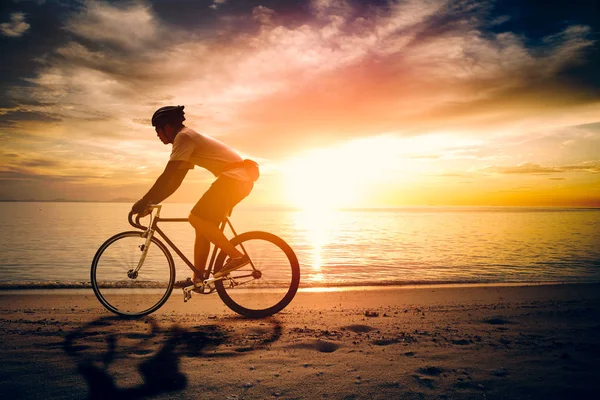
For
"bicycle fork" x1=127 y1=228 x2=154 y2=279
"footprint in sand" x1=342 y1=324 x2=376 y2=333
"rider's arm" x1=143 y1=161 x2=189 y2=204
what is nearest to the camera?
"footprint in sand" x1=342 y1=324 x2=376 y2=333

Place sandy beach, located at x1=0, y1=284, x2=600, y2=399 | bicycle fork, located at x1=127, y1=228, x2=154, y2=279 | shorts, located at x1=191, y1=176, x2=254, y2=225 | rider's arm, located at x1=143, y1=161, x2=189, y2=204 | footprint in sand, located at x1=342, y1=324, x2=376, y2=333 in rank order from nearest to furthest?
sandy beach, located at x1=0, y1=284, x2=600, y2=399 < footprint in sand, located at x1=342, y1=324, x2=376, y2=333 < rider's arm, located at x1=143, y1=161, x2=189, y2=204 < shorts, located at x1=191, y1=176, x2=254, y2=225 < bicycle fork, located at x1=127, y1=228, x2=154, y2=279

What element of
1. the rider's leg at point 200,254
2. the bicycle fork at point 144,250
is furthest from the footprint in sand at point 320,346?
the bicycle fork at point 144,250

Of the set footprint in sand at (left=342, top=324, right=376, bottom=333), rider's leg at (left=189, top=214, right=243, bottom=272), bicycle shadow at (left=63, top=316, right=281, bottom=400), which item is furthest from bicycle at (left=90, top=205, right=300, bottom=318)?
footprint in sand at (left=342, top=324, right=376, bottom=333)

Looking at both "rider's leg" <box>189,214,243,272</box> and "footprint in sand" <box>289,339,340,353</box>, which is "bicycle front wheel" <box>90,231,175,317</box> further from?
"footprint in sand" <box>289,339,340,353</box>

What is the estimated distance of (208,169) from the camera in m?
5.39

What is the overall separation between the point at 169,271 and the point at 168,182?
52.2 inches

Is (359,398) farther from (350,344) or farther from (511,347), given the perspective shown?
(511,347)

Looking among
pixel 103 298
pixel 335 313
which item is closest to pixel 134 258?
pixel 103 298

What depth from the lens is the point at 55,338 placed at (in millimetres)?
4242

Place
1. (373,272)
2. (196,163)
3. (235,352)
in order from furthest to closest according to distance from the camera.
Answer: (373,272)
(196,163)
(235,352)

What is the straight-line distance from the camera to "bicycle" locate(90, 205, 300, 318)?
5.53m

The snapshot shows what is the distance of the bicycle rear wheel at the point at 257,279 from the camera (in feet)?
18.3

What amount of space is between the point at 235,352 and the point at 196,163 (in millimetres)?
2620

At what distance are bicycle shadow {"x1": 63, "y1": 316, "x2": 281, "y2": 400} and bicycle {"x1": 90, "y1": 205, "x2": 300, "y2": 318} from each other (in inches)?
14.7
